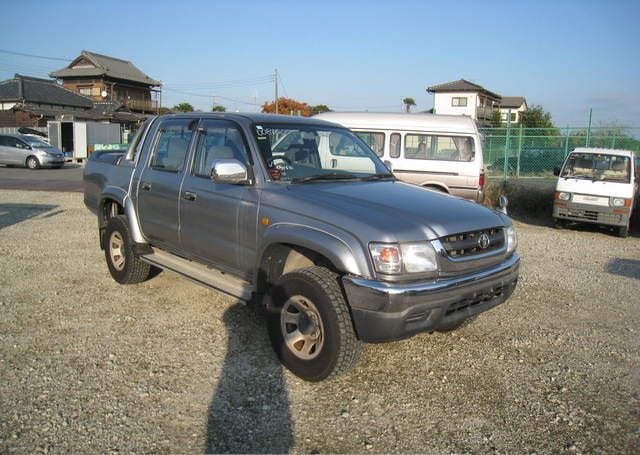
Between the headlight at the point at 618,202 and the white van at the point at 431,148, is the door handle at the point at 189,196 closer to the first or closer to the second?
the white van at the point at 431,148

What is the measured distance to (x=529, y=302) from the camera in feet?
Result: 20.1

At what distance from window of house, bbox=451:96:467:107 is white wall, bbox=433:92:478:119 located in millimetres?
191

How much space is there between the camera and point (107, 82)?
54938 mm

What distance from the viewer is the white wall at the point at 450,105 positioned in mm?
53625

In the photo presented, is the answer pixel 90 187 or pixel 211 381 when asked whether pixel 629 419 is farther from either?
pixel 90 187

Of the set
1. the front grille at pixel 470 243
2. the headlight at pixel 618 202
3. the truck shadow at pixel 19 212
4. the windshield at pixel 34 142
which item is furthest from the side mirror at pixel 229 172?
the windshield at pixel 34 142

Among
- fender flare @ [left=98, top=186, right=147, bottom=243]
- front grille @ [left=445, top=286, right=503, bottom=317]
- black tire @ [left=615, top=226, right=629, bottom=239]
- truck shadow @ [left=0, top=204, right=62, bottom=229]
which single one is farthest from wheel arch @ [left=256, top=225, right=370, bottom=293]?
black tire @ [left=615, top=226, right=629, bottom=239]

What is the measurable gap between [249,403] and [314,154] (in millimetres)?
2286

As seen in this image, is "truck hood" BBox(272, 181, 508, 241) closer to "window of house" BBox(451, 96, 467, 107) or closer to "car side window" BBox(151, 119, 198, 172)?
"car side window" BBox(151, 119, 198, 172)

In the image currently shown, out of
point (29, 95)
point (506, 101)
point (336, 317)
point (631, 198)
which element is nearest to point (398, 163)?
point (631, 198)

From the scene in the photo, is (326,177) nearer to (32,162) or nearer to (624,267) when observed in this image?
(624,267)

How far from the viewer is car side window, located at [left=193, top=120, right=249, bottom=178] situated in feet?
15.7

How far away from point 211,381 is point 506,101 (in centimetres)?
7259

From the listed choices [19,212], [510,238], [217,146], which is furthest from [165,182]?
[19,212]
